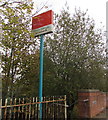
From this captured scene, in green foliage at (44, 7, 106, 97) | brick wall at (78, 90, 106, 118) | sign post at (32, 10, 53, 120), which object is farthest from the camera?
green foliage at (44, 7, 106, 97)

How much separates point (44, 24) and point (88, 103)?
3435 mm

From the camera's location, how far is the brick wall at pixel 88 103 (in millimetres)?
4984

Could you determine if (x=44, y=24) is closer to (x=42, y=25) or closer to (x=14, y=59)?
(x=42, y=25)

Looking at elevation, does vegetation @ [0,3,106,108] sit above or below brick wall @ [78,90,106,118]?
above

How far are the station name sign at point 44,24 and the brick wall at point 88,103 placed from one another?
9.29 feet

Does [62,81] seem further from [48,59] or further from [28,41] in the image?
[28,41]

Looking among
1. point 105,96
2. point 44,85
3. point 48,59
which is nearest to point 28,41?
point 48,59

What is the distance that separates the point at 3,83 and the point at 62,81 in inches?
97.7

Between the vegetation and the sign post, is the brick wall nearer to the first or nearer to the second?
the vegetation

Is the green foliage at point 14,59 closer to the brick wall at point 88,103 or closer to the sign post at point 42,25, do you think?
the sign post at point 42,25

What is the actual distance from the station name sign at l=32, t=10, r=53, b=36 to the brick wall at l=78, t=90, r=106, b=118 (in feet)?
9.29

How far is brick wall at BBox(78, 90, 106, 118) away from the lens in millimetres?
4984

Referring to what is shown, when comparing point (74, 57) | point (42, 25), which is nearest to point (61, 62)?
point (74, 57)

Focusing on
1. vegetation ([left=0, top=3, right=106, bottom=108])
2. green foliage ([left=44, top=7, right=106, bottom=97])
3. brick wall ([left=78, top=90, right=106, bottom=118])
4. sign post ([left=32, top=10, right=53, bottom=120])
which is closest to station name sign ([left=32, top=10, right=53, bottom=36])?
sign post ([left=32, top=10, right=53, bottom=120])
